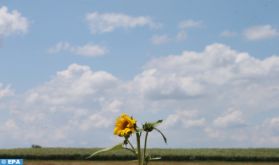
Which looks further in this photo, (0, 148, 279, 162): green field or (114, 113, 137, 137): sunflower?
(0, 148, 279, 162): green field

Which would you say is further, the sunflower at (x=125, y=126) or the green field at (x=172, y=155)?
the green field at (x=172, y=155)

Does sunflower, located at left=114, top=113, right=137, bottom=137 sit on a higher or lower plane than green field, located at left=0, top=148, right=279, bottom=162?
lower

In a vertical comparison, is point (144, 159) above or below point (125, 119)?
below

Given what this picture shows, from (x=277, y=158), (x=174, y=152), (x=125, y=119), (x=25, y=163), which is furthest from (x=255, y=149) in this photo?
(x=125, y=119)

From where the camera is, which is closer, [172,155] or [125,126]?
[125,126]

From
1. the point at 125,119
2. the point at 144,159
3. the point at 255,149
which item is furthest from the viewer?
the point at 255,149

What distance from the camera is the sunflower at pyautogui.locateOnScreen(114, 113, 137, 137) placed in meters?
4.24

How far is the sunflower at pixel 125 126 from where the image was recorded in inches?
167

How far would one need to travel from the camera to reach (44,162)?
3025 centimetres

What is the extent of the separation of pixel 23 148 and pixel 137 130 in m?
35.4

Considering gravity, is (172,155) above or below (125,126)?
above

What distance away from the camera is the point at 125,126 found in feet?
14.3

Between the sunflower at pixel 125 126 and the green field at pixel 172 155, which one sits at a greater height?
the green field at pixel 172 155

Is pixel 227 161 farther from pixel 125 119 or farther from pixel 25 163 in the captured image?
pixel 125 119
